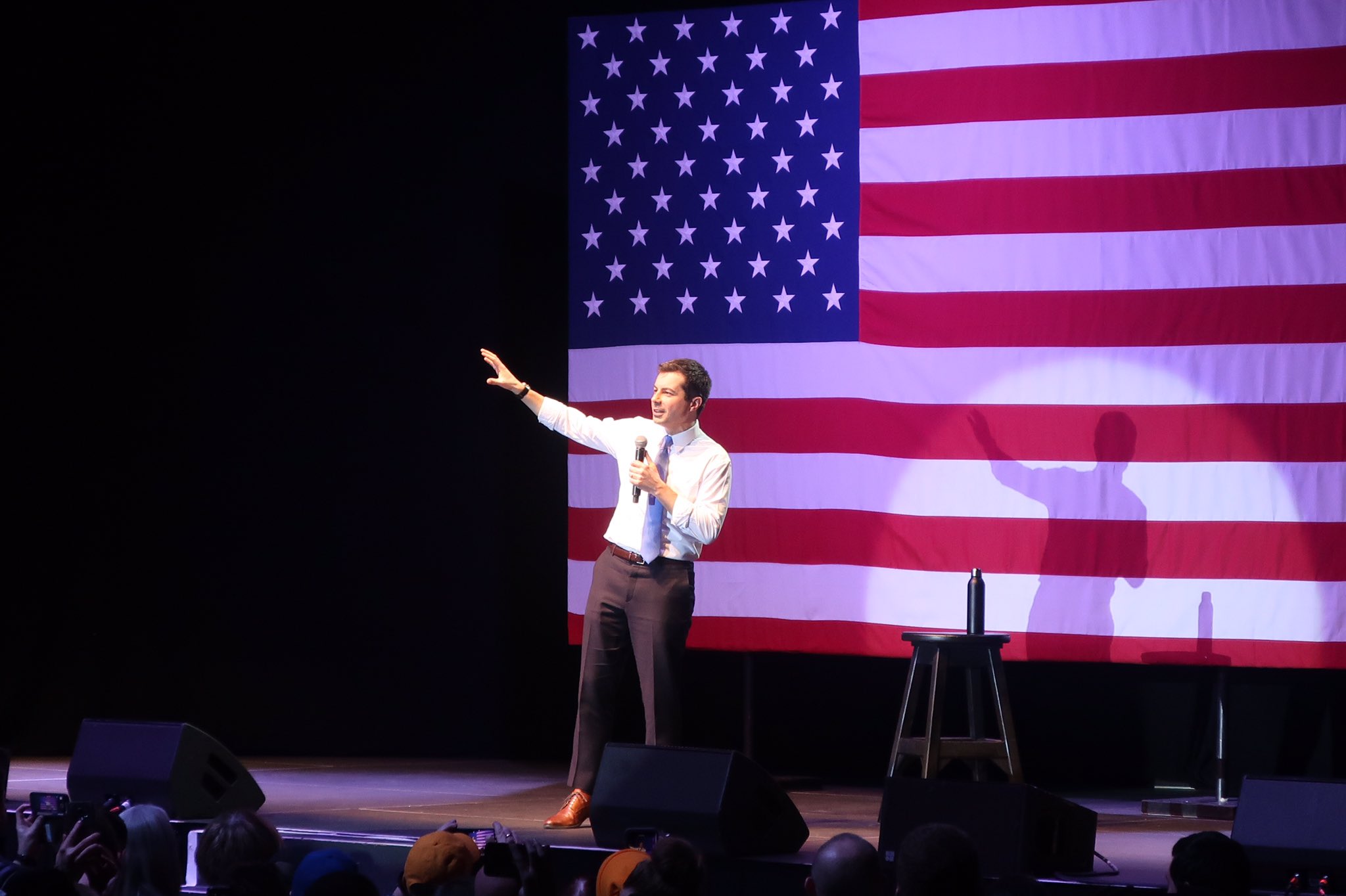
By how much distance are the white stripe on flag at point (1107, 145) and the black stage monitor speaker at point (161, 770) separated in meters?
3.02

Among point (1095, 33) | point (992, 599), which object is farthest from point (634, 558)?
point (1095, 33)

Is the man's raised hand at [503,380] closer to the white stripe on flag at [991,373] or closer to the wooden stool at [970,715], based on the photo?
the white stripe on flag at [991,373]

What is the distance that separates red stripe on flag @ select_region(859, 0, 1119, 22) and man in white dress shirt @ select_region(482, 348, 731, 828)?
187cm

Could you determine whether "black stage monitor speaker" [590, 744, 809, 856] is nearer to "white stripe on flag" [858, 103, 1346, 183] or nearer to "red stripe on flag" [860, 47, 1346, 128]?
"white stripe on flag" [858, 103, 1346, 183]

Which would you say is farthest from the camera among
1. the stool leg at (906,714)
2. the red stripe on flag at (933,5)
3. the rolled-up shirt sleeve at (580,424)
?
the red stripe on flag at (933,5)

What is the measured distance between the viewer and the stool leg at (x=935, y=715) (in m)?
5.30

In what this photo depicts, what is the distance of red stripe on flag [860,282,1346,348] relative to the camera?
221 inches

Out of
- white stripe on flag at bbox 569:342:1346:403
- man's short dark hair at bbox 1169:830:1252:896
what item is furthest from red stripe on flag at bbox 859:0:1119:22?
man's short dark hair at bbox 1169:830:1252:896

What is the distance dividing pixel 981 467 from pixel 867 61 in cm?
152

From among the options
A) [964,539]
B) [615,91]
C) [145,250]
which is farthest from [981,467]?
[145,250]

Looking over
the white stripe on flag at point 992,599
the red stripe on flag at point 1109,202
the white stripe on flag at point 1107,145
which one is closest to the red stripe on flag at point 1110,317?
the red stripe on flag at point 1109,202

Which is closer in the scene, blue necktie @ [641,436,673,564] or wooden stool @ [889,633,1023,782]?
blue necktie @ [641,436,673,564]

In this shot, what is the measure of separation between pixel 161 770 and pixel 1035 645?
9.45 ft

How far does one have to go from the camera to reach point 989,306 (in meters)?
5.93
